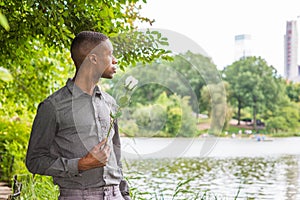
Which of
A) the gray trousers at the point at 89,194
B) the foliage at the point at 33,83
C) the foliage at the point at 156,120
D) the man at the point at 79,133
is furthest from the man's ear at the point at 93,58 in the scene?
the foliage at the point at 33,83

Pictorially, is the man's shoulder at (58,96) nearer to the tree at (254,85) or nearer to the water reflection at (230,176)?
the water reflection at (230,176)

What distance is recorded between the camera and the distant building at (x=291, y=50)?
39.4 metres

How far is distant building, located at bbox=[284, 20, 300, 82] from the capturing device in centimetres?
3938

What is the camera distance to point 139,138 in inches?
89.4

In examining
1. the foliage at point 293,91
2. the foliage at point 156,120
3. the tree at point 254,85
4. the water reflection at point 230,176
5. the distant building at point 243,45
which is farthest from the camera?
the distant building at point 243,45

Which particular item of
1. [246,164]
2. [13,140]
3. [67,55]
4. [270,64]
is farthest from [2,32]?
[270,64]

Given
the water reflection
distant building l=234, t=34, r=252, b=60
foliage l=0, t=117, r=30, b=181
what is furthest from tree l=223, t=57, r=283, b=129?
foliage l=0, t=117, r=30, b=181

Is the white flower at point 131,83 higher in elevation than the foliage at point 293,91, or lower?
lower

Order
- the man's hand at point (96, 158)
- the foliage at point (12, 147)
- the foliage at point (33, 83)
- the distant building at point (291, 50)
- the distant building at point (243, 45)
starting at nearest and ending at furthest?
1. the man's hand at point (96, 158)
2. the foliage at point (33, 83)
3. the foliage at point (12, 147)
4. the distant building at point (291, 50)
5. the distant building at point (243, 45)

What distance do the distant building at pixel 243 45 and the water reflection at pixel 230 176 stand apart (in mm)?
21172

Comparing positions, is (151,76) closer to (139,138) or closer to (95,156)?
(139,138)

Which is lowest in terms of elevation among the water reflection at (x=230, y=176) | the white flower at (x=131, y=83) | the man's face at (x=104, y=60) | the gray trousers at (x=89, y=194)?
the water reflection at (x=230, y=176)

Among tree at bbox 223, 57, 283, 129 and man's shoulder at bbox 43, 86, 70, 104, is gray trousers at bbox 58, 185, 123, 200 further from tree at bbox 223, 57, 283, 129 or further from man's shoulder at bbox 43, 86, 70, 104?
tree at bbox 223, 57, 283, 129

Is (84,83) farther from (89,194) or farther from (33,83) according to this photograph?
(33,83)
